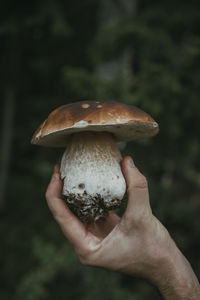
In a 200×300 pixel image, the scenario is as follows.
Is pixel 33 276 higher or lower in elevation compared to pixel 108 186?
lower

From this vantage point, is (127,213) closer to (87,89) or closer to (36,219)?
(87,89)

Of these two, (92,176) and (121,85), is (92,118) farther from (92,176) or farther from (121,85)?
(121,85)

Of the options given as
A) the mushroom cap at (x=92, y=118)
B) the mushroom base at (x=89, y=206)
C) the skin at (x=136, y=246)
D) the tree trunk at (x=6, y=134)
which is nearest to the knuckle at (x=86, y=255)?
the skin at (x=136, y=246)

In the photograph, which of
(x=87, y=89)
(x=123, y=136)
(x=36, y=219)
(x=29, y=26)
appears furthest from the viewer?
(x=36, y=219)

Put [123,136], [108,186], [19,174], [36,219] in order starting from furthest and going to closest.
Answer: [19,174] < [36,219] < [123,136] < [108,186]

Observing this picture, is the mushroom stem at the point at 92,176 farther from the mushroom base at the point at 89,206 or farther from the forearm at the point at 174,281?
the forearm at the point at 174,281

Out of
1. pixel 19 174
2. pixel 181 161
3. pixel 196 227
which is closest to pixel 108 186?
pixel 181 161

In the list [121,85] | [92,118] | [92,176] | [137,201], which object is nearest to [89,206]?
[92,176]
